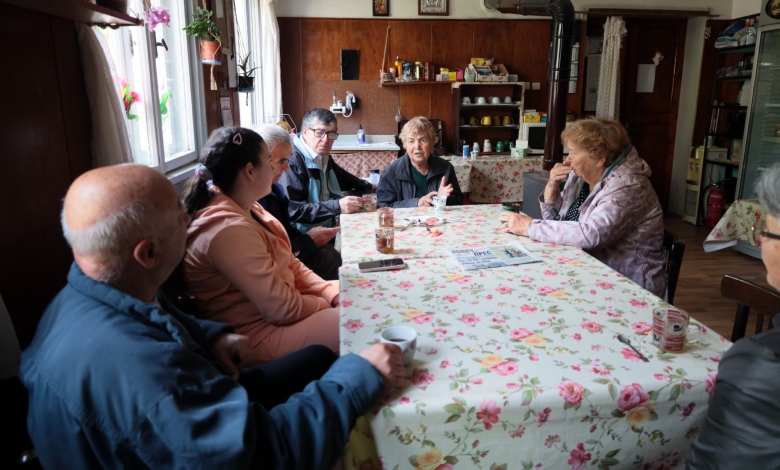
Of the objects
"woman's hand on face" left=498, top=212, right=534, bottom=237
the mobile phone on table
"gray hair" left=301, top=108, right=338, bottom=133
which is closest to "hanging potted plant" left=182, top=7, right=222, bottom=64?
"gray hair" left=301, top=108, right=338, bottom=133

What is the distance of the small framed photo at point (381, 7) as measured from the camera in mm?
5758

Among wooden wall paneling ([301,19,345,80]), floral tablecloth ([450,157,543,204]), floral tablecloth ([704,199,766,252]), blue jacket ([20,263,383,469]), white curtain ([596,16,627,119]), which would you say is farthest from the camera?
white curtain ([596,16,627,119])

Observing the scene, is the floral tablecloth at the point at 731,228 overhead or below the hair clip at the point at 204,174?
below

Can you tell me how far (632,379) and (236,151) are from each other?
1344mm

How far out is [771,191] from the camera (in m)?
1.04

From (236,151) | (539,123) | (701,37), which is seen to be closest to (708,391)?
(236,151)

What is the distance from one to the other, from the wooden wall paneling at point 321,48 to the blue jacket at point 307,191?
109 inches

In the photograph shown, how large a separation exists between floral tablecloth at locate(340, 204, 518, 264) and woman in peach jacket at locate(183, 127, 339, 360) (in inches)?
11.7

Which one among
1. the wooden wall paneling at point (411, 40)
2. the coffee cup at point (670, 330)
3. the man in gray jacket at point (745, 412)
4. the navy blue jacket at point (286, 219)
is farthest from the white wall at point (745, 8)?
the man in gray jacket at point (745, 412)

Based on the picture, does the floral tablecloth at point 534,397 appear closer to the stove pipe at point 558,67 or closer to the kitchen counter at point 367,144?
the stove pipe at point 558,67

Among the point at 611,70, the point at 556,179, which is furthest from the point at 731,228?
the point at 556,179

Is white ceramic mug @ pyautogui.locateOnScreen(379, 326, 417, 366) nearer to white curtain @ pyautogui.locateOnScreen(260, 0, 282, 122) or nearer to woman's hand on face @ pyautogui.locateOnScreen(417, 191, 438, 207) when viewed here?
woman's hand on face @ pyautogui.locateOnScreen(417, 191, 438, 207)

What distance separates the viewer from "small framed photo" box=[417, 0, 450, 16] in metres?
5.82

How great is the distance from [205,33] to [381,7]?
3.37m
